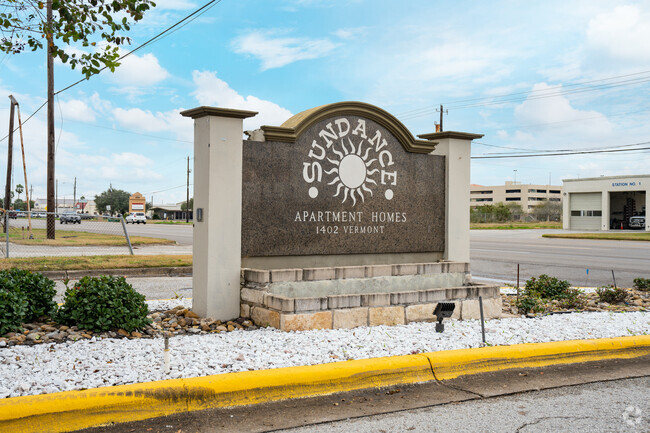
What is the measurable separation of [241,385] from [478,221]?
90.3 meters

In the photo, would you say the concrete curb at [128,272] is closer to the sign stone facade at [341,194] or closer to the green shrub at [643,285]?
the sign stone facade at [341,194]

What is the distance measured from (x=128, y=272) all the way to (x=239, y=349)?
30.3 ft

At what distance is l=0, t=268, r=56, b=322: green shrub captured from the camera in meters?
6.53

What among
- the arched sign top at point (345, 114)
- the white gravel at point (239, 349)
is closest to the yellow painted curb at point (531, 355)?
the white gravel at point (239, 349)

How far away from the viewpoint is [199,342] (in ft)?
19.6

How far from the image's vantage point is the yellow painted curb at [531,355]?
559 cm

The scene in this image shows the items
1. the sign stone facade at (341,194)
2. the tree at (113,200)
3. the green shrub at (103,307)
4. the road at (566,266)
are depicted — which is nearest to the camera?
the green shrub at (103,307)

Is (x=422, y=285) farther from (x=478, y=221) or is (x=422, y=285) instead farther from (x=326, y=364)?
(x=478, y=221)

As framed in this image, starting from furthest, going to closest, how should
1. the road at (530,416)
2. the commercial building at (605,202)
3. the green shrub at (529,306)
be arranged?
A: the commercial building at (605,202) → the green shrub at (529,306) → the road at (530,416)

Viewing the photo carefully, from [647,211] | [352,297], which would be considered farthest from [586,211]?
[352,297]

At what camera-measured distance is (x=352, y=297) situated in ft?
22.8

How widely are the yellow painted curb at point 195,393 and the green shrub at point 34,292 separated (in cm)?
264

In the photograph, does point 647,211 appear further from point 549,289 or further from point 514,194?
point 514,194

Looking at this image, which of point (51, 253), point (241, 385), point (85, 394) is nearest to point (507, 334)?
point (241, 385)
